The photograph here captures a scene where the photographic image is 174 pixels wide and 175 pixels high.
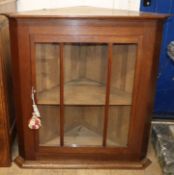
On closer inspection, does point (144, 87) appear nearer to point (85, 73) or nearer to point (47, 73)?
point (85, 73)

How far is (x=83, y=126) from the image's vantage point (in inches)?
61.9

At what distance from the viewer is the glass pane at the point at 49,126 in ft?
4.77

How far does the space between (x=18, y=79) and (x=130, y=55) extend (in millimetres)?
598

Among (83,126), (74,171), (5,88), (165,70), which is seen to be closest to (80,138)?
(83,126)

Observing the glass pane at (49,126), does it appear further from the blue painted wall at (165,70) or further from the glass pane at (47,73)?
the blue painted wall at (165,70)

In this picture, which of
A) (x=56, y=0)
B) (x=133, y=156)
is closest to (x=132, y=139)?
(x=133, y=156)

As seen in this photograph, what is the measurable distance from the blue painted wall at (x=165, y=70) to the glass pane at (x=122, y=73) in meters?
0.58

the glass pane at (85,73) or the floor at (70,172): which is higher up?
the glass pane at (85,73)

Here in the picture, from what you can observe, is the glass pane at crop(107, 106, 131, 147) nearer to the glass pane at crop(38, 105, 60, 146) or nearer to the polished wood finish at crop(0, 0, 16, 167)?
the glass pane at crop(38, 105, 60, 146)

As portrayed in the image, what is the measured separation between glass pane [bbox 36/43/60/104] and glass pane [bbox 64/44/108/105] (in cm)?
5

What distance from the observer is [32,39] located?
1.25 metres

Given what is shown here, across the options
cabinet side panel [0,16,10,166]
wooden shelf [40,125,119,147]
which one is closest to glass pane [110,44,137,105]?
wooden shelf [40,125,119,147]

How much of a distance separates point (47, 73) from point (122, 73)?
0.40 m

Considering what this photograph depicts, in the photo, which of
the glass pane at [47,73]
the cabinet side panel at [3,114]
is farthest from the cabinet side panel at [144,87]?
the cabinet side panel at [3,114]
